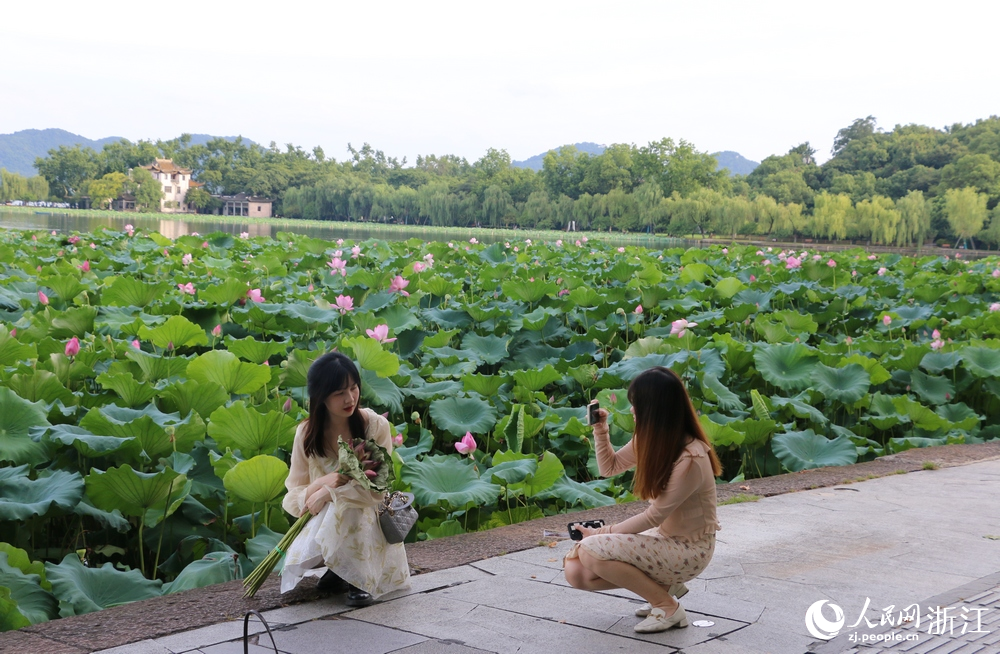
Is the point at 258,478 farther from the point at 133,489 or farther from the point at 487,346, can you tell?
the point at 487,346

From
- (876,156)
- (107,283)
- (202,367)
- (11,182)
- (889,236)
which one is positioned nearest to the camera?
(202,367)

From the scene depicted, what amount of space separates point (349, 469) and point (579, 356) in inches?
176

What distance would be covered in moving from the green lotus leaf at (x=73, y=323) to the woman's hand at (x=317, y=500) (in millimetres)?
3859

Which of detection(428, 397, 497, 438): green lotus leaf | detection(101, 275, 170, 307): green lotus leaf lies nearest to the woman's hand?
detection(428, 397, 497, 438): green lotus leaf

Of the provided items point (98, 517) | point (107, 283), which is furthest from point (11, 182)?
point (98, 517)

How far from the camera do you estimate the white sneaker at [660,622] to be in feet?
7.31

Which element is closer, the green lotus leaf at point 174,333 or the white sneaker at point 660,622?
the white sneaker at point 660,622

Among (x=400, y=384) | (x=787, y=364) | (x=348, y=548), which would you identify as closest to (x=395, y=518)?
(x=348, y=548)

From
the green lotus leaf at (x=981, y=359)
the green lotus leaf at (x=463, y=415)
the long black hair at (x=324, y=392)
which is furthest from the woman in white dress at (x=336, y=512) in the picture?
the green lotus leaf at (x=981, y=359)

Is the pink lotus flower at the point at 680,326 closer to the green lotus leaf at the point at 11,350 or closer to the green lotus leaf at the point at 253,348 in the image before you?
the green lotus leaf at the point at 253,348

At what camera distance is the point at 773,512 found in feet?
11.5

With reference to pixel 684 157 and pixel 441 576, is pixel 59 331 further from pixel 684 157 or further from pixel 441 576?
pixel 684 157

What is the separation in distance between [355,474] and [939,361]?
5.64 metres

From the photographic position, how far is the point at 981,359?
6512 millimetres
